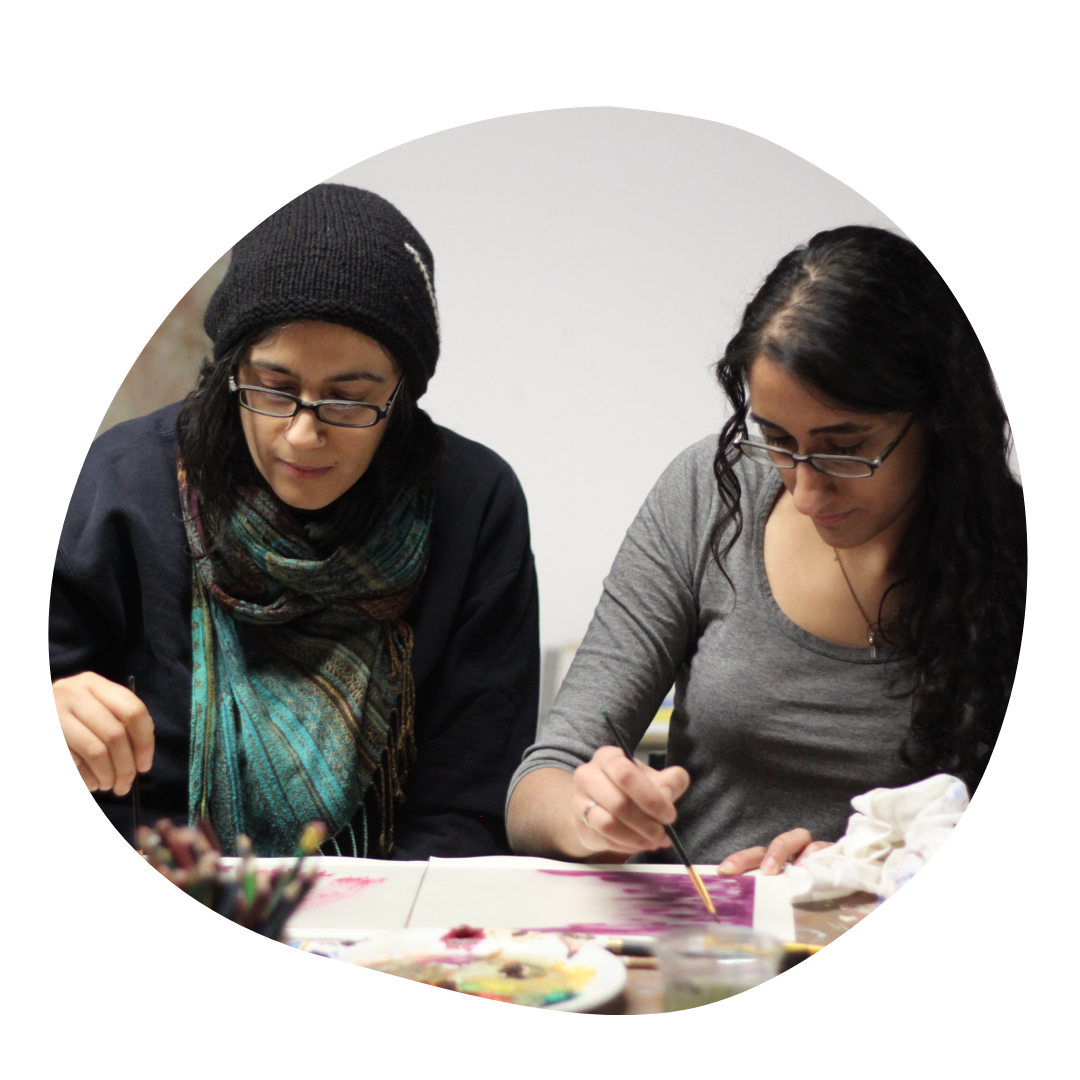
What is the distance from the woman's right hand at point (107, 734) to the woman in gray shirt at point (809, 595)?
13.2 inches

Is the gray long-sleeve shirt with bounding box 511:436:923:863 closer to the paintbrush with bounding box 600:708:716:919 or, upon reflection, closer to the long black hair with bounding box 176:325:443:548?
the paintbrush with bounding box 600:708:716:919

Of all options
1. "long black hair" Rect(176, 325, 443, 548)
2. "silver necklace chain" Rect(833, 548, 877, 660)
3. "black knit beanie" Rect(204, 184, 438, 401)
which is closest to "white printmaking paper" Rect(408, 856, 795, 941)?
"silver necklace chain" Rect(833, 548, 877, 660)

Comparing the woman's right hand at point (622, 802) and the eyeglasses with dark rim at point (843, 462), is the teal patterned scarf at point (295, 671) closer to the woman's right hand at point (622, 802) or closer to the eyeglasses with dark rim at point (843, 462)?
the woman's right hand at point (622, 802)

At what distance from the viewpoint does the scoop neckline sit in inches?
41.3

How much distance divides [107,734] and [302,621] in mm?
193

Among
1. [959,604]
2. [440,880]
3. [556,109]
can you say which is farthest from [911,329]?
[440,880]

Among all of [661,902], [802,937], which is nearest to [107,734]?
[661,902]

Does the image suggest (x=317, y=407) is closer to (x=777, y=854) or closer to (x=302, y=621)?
(x=302, y=621)

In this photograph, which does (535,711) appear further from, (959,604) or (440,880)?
(959,604)

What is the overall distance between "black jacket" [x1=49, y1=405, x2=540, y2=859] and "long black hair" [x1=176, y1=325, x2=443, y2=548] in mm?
21

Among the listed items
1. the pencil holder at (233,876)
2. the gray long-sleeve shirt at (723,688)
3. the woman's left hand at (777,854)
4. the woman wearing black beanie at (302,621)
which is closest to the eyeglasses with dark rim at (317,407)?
the woman wearing black beanie at (302,621)

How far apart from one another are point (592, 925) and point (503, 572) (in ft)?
1.02

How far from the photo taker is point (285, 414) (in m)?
1.03

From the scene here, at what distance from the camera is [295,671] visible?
1096mm
